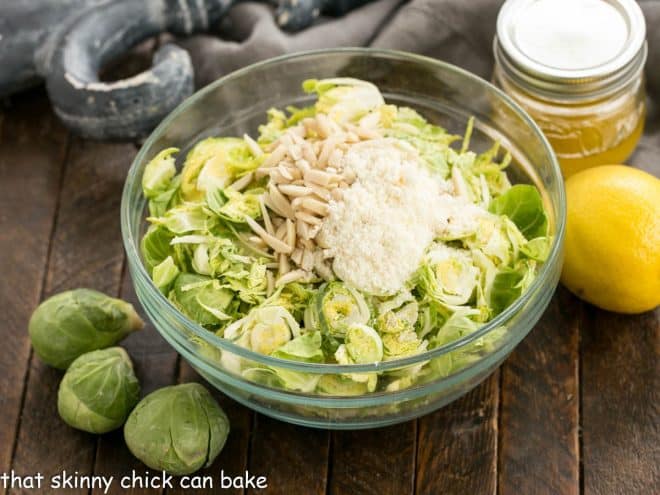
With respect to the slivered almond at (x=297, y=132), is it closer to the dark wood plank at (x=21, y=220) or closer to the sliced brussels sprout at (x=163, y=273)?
the sliced brussels sprout at (x=163, y=273)

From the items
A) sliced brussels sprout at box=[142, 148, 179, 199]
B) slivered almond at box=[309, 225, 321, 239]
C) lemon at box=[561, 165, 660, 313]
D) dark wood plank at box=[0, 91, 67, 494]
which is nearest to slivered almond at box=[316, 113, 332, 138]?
slivered almond at box=[309, 225, 321, 239]

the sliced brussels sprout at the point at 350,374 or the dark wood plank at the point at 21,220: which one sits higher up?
the sliced brussels sprout at the point at 350,374

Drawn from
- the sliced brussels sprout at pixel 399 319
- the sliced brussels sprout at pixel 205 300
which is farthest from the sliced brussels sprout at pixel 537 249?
the sliced brussels sprout at pixel 205 300

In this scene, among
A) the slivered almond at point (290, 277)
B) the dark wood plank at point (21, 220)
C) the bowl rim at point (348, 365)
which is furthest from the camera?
the dark wood plank at point (21, 220)

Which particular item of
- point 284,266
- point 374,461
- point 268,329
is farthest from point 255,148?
point 374,461

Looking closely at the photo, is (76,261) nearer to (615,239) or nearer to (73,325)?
(73,325)

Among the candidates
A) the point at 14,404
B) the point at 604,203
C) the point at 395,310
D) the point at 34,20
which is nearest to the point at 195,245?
the point at 395,310

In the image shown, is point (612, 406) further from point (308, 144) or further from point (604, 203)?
point (308, 144)

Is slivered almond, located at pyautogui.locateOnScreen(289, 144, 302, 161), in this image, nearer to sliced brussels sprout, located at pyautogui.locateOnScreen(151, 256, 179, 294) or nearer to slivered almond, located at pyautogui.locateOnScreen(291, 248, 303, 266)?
slivered almond, located at pyautogui.locateOnScreen(291, 248, 303, 266)
